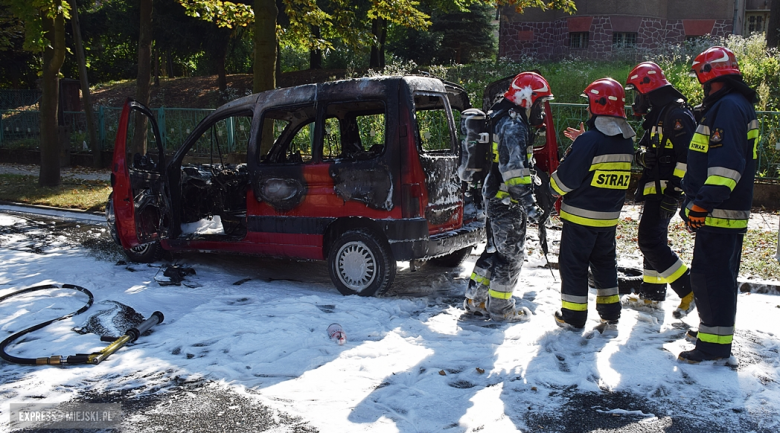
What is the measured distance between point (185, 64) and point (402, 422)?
41.0 meters

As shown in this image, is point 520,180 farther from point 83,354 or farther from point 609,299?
point 83,354

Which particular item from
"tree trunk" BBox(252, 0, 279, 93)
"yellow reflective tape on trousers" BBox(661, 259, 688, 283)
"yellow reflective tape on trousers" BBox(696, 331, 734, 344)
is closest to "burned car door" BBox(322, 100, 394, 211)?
"yellow reflective tape on trousers" BBox(661, 259, 688, 283)

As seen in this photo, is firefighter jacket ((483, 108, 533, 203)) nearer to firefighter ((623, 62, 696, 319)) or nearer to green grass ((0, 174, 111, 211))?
firefighter ((623, 62, 696, 319))

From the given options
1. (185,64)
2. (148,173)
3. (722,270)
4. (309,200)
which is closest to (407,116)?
(309,200)

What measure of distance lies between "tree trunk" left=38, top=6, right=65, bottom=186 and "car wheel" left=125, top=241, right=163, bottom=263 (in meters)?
7.98

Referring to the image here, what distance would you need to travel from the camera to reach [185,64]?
4072 centimetres


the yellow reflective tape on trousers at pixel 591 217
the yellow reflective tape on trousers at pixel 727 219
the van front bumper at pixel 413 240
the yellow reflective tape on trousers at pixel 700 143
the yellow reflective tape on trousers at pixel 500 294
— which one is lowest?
the yellow reflective tape on trousers at pixel 500 294

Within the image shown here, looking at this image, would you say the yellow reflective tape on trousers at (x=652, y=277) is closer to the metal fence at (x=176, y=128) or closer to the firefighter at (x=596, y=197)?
Answer: the firefighter at (x=596, y=197)

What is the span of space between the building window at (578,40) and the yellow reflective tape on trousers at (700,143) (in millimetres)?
22558

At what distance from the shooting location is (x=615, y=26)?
80.7 ft

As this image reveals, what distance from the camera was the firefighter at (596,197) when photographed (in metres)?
4.70

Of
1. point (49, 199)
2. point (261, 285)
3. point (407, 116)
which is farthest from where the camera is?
point (49, 199)

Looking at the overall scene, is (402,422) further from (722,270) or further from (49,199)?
(49,199)

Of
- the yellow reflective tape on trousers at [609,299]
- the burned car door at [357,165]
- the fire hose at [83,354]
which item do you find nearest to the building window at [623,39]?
the burned car door at [357,165]
